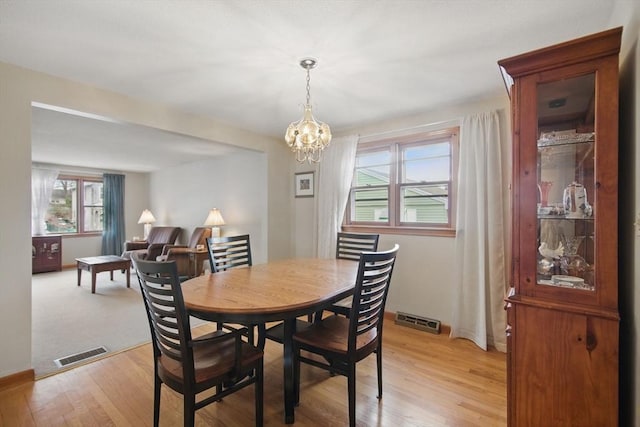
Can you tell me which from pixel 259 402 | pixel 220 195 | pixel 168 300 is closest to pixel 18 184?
pixel 168 300

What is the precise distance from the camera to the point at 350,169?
3730 millimetres

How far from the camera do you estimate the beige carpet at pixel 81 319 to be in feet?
→ 8.87

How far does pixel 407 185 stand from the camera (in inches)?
135

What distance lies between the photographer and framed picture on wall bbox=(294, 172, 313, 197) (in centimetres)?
420

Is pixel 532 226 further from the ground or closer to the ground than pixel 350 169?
closer to the ground

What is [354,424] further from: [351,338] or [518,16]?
[518,16]

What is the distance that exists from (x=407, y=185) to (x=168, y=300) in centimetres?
277

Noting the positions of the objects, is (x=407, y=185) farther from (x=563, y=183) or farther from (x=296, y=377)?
(x=296, y=377)

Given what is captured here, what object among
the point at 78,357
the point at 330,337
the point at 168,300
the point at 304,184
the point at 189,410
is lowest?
the point at 78,357

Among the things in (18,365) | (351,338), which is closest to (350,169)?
(351,338)

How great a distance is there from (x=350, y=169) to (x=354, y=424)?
2.72 metres

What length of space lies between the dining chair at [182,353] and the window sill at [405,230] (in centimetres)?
223

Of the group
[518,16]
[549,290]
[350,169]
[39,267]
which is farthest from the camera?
[39,267]

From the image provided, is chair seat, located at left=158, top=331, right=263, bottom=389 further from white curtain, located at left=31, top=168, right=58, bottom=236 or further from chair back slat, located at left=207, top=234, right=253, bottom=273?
white curtain, located at left=31, top=168, right=58, bottom=236
